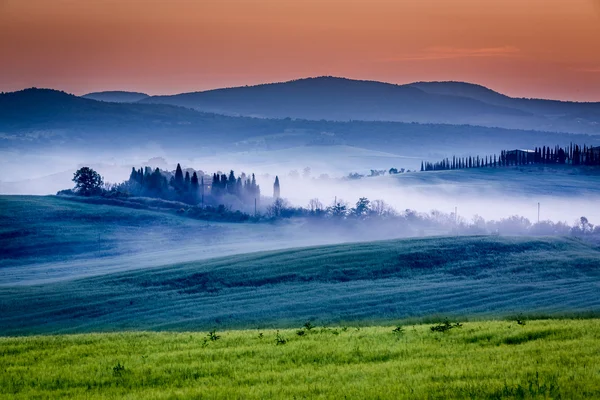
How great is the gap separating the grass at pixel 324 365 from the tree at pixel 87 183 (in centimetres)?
15194

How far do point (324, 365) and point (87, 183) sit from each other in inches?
6361

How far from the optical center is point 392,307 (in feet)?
187

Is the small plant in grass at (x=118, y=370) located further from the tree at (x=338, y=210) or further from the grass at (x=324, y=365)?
the tree at (x=338, y=210)

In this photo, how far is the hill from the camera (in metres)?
55.7

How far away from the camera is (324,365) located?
17.8 m

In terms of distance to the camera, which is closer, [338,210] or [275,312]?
[275,312]

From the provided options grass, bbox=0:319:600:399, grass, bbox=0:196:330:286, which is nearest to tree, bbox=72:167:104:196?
grass, bbox=0:196:330:286

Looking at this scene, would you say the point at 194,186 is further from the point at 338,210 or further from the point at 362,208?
the point at 362,208

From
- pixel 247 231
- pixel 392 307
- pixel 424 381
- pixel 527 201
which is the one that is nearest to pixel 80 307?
pixel 392 307

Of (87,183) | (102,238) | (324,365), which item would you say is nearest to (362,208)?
(102,238)

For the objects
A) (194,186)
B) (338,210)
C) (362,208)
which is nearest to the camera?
(362,208)

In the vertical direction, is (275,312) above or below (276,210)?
above

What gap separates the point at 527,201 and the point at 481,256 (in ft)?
341

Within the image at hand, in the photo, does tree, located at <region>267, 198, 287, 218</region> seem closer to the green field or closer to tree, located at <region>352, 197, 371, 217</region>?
the green field
